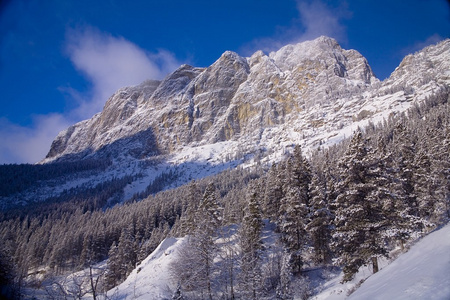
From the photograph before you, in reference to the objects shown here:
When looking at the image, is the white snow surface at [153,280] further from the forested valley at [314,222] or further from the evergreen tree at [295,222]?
the evergreen tree at [295,222]

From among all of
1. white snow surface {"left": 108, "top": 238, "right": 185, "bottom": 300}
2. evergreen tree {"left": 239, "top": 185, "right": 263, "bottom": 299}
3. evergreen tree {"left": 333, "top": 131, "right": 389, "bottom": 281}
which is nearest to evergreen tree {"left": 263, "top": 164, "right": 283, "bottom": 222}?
evergreen tree {"left": 239, "top": 185, "right": 263, "bottom": 299}

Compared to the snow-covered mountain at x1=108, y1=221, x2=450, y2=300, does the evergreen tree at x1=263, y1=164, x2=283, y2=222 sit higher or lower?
higher

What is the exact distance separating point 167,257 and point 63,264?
59467mm

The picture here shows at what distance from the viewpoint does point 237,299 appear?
86.3 ft

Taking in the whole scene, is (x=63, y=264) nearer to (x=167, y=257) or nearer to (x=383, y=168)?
(x=167, y=257)

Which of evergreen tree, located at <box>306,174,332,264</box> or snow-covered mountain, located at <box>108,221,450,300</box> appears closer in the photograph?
snow-covered mountain, located at <box>108,221,450,300</box>

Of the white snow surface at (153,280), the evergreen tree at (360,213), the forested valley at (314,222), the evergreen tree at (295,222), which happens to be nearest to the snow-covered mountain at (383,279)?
the white snow surface at (153,280)

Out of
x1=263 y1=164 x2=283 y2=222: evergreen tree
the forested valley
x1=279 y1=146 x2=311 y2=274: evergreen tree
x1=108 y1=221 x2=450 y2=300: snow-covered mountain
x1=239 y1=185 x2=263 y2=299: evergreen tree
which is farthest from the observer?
x1=263 y1=164 x2=283 y2=222: evergreen tree

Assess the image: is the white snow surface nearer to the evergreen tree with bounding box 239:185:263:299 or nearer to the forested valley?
the forested valley

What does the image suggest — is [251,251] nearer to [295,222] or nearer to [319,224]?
[295,222]

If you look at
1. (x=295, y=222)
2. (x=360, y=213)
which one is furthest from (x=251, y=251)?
(x=360, y=213)

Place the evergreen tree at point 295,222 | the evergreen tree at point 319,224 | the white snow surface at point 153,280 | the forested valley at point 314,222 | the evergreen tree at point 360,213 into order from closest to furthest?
1. the evergreen tree at point 360,213
2. the forested valley at point 314,222
3. the white snow surface at point 153,280
4. the evergreen tree at point 319,224
5. the evergreen tree at point 295,222

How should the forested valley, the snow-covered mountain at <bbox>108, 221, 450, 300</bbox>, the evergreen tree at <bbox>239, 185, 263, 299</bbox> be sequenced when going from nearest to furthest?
the snow-covered mountain at <bbox>108, 221, 450, 300</bbox>, the forested valley, the evergreen tree at <bbox>239, 185, 263, 299</bbox>

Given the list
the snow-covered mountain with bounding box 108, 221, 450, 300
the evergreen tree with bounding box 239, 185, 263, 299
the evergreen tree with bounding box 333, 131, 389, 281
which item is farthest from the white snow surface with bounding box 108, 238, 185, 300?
the evergreen tree with bounding box 333, 131, 389, 281
